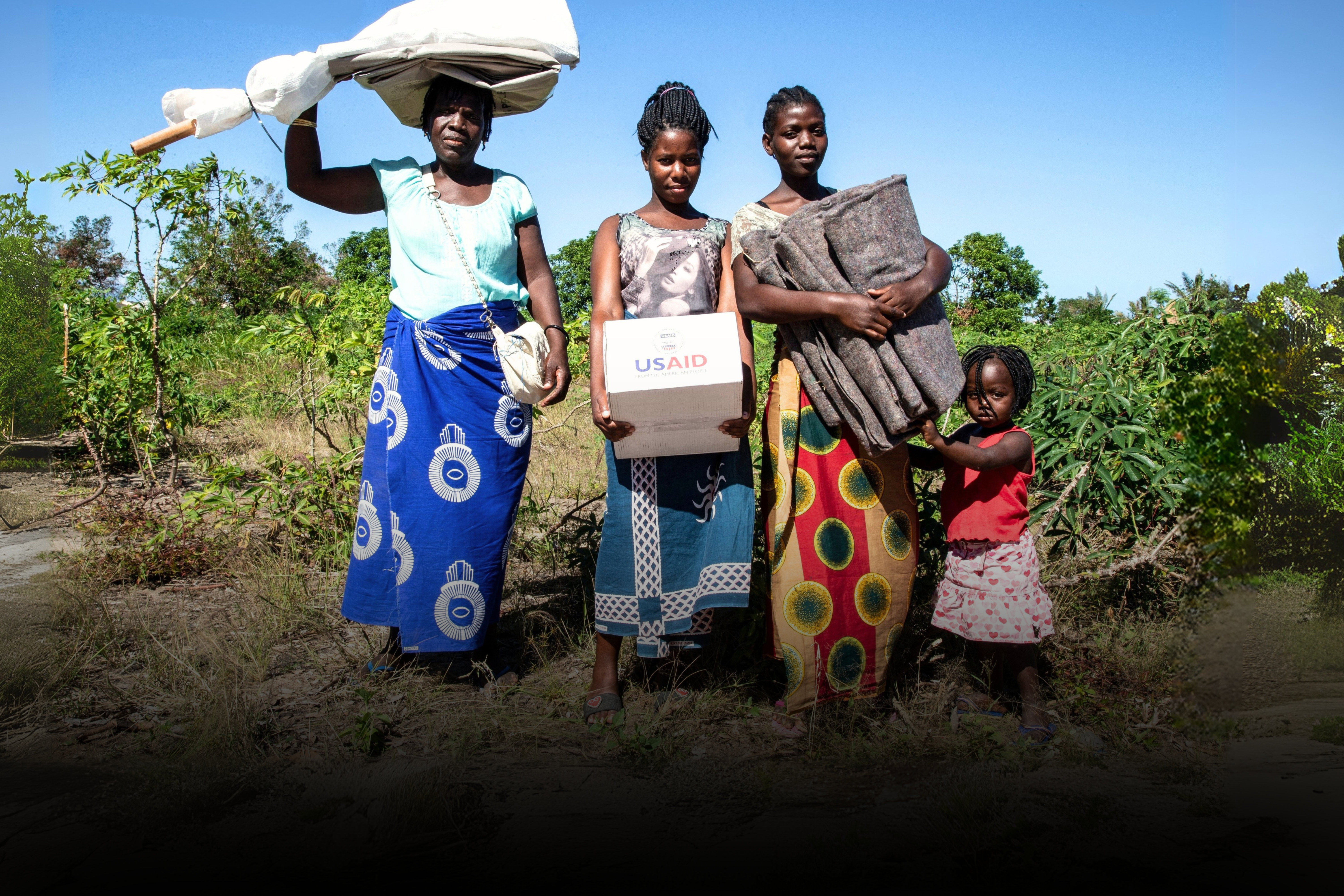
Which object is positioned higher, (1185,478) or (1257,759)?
(1185,478)

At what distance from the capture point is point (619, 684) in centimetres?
302

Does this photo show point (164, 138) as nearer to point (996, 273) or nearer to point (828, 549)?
point (828, 549)

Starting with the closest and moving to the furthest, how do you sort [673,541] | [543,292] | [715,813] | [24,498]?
1. [715,813]
2. [673,541]
3. [543,292]
4. [24,498]

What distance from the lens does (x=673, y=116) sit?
2705 millimetres

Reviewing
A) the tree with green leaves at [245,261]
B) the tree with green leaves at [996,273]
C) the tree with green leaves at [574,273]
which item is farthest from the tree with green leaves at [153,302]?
the tree with green leaves at [996,273]

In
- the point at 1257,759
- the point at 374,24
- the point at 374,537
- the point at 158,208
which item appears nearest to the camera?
the point at 1257,759

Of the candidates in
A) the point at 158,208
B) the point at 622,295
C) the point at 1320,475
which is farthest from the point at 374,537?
the point at 1320,475

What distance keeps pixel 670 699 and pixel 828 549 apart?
2.44ft

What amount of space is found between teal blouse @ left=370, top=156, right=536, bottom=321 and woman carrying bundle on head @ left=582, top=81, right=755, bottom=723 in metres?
0.37

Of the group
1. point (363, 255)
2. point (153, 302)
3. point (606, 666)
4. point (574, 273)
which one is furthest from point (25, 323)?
point (363, 255)

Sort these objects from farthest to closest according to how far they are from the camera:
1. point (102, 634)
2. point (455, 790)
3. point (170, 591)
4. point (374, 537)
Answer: point (170, 591)
point (102, 634)
point (374, 537)
point (455, 790)

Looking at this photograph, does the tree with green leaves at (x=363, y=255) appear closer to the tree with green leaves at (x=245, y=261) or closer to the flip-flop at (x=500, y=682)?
the tree with green leaves at (x=245, y=261)

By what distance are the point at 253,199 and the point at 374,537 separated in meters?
3.17

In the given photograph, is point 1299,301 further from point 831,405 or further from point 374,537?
Answer: point 374,537
